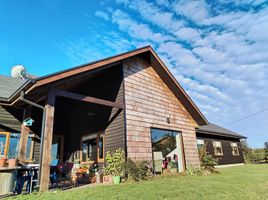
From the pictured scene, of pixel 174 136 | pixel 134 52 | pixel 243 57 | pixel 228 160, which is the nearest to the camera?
pixel 134 52

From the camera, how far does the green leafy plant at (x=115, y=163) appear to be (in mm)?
7229

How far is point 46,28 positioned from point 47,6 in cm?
189

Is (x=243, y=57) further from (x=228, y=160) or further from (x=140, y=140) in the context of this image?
(x=140, y=140)

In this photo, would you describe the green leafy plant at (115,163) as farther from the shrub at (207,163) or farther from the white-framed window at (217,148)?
the white-framed window at (217,148)

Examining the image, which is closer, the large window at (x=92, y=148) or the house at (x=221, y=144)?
the large window at (x=92, y=148)

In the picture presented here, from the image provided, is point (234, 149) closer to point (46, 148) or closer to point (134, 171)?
point (134, 171)

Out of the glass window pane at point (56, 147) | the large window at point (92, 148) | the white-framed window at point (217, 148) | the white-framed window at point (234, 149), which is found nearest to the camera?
the large window at point (92, 148)

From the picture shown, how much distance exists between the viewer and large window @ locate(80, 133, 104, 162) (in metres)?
8.62

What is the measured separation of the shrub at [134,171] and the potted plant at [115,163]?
0.68 ft

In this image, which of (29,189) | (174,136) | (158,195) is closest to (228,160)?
(174,136)

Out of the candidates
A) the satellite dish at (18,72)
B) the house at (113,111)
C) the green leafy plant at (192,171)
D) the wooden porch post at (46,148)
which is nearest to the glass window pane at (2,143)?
the house at (113,111)

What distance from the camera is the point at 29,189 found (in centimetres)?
543

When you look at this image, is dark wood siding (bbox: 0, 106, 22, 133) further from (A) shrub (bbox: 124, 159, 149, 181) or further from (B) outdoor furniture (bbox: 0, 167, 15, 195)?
(A) shrub (bbox: 124, 159, 149, 181)

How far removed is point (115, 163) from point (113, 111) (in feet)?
7.28
